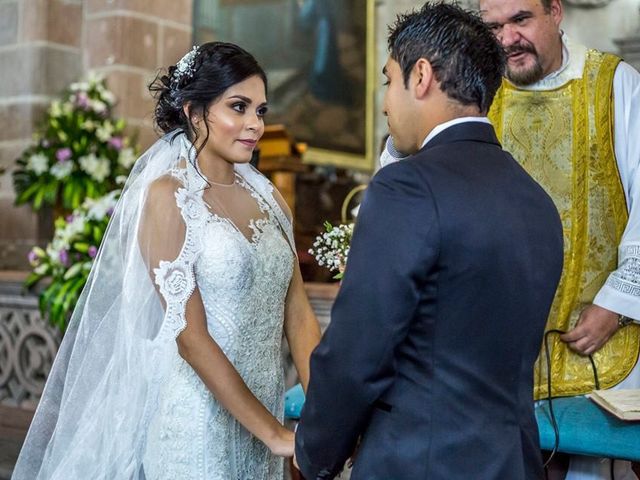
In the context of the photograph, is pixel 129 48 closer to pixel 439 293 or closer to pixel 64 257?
pixel 64 257

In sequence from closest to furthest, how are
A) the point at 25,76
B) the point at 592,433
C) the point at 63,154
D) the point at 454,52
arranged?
the point at 454,52
the point at 592,433
the point at 63,154
the point at 25,76

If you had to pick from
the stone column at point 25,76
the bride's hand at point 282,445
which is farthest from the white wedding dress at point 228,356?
the stone column at point 25,76

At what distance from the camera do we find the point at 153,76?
24.0 feet

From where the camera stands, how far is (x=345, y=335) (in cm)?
177

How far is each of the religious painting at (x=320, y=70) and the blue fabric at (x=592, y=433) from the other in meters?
6.57

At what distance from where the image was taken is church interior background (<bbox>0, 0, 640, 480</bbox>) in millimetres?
5484

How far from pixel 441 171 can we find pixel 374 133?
7777 millimetres

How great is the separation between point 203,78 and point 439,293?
124 centimetres

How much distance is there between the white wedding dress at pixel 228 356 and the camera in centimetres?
269

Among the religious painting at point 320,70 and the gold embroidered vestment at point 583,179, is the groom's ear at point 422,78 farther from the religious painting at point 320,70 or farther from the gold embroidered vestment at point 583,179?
the religious painting at point 320,70

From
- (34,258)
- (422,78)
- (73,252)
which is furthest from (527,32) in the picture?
(34,258)

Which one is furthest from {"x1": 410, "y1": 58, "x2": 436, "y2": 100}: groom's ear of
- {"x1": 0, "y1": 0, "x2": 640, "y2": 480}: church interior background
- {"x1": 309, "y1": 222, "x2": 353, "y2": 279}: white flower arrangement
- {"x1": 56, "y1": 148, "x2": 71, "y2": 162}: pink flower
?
{"x1": 56, "y1": 148, "x2": 71, "y2": 162}: pink flower

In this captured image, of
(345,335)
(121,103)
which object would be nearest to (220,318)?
(345,335)

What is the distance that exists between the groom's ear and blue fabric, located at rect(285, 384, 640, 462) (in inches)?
42.7
